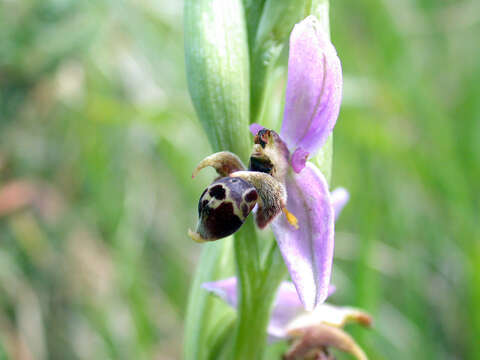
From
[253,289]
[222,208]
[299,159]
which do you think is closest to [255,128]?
[299,159]

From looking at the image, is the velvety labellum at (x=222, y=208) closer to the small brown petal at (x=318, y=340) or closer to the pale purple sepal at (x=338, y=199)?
the pale purple sepal at (x=338, y=199)

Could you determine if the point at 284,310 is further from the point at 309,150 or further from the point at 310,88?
the point at 310,88

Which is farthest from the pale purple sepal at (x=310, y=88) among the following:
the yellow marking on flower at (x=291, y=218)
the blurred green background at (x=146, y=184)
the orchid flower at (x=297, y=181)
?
the blurred green background at (x=146, y=184)

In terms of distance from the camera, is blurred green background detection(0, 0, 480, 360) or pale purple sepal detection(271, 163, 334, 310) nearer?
pale purple sepal detection(271, 163, 334, 310)

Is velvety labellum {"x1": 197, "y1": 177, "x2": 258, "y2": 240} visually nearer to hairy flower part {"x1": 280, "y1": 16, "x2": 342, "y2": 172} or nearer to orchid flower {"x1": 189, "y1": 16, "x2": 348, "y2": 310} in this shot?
orchid flower {"x1": 189, "y1": 16, "x2": 348, "y2": 310}

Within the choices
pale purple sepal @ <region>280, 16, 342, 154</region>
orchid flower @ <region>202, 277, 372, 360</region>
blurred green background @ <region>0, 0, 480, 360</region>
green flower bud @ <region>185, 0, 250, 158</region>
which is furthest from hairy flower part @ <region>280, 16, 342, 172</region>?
blurred green background @ <region>0, 0, 480, 360</region>

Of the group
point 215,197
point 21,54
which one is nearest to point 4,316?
point 21,54
